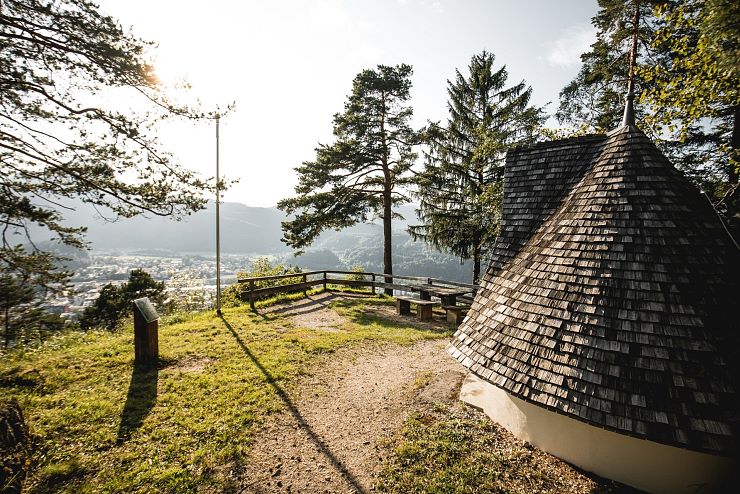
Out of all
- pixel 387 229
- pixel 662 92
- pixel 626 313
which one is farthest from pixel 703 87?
pixel 387 229

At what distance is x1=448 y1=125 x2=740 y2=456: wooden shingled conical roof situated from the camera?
3090 millimetres

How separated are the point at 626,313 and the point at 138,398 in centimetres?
839

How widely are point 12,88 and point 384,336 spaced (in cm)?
1073

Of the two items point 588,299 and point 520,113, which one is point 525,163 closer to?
point 588,299

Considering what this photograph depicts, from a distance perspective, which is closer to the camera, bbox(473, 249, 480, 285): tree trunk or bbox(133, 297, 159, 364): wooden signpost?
bbox(133, 297, 159, 364): wooden signpost

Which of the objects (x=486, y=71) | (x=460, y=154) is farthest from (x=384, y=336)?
(x=486, y=71)

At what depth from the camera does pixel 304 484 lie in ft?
14.0

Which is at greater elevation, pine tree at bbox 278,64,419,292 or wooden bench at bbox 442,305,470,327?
pine tree at bbox 278,64,419,292

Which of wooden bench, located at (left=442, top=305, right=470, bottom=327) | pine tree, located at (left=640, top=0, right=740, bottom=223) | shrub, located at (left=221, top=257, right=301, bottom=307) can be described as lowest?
wooden bench, located at (left=442, top=305, right=470, bottom=327)

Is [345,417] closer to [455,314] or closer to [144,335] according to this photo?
[144,335]

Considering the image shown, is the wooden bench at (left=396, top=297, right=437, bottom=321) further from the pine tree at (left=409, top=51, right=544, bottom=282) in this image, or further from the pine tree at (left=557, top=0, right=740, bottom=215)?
the pine tree at (left=557, top=0, right=740, bottom=215)

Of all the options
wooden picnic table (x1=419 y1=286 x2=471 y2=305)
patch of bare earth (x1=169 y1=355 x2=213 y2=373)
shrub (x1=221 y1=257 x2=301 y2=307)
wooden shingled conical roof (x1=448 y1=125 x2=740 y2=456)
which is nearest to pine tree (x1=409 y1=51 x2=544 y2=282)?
wooden picnic table (x1=419 y1=286 x2=471 y2=305)

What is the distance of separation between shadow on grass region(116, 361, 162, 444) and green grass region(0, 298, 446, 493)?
0.02 metres

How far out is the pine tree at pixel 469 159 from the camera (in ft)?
51.7
